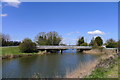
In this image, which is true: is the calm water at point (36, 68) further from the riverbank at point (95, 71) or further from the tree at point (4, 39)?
the tree at point (4, 39)

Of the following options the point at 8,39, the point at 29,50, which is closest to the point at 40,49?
the point at 29,50

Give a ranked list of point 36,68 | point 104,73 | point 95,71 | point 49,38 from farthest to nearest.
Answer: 1. point 49,38
2. point 36,68
3. point 95,71
4. point 104,73

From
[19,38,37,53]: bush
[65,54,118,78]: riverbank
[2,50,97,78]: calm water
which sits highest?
[19,38,37,53]: bush

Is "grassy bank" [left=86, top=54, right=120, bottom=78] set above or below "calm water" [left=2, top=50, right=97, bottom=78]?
above

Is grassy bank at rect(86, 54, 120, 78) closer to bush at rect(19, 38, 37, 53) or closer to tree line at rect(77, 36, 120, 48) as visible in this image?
bush at rect(19, 38, 37, 53)

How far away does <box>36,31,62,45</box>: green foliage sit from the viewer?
4670 cm

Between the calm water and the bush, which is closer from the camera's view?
the calm water

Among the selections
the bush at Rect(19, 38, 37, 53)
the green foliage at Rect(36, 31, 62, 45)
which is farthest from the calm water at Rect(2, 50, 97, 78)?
the green foliage at Rect(36, 31, 62, 45)

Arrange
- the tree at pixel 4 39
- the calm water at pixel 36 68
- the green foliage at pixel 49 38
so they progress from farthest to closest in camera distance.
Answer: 1. the green foliage at pixel 49 38
2. the tree at pixel 4 39
3. the calm water at pixel 36 68

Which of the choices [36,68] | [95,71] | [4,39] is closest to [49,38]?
[4,39]

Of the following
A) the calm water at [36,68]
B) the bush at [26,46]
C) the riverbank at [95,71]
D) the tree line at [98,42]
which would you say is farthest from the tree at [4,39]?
the riverbank at [95,71]

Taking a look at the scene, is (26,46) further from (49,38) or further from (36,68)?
(49,38)

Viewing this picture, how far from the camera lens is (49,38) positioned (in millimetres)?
47500

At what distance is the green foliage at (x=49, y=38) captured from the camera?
46.7 m
